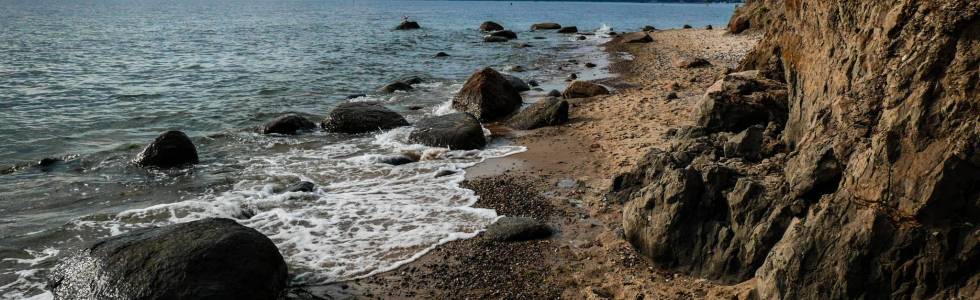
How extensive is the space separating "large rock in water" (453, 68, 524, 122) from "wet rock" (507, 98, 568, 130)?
1475 mm

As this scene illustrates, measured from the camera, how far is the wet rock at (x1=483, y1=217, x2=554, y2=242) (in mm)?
10812


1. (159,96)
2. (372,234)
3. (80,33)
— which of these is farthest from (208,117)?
(80,33)

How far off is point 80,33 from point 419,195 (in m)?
57.3

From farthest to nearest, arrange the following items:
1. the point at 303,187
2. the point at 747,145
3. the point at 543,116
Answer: the point at 543,116
the point at 303,187
the point at 747,145

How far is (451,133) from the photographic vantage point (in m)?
17.5

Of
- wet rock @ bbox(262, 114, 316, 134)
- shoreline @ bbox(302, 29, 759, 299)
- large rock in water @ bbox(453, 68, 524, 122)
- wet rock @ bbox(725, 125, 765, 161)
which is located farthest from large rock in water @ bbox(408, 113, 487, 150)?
wet rock @ bbox(725, 125, 765, 161)

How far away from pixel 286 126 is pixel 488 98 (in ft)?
21.8

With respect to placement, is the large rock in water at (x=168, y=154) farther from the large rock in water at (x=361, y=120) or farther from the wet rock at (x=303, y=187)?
the large rock in water at (x=361, y=120)

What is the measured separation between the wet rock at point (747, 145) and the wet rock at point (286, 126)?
13.7 metres

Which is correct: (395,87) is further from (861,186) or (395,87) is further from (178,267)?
(861,186)

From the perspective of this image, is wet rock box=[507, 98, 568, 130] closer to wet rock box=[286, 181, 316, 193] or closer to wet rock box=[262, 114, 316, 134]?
wet rock box=[262, 114, 316, 134]

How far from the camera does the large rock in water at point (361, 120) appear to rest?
20000 mm

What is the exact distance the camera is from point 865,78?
7473 mm

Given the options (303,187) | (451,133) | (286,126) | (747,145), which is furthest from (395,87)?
(747,145)
